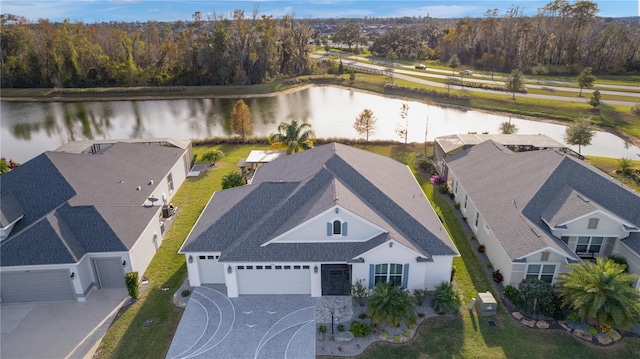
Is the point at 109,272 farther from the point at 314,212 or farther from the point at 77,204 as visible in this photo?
the point at 314,212

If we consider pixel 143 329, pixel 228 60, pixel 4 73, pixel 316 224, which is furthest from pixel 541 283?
pixel 4 73

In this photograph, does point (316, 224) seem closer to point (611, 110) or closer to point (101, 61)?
point (611, 110)

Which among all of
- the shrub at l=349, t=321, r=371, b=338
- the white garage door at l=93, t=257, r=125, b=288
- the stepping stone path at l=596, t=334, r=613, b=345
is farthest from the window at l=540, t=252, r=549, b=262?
the white garage door at l=93, t=257, r=125, b=288

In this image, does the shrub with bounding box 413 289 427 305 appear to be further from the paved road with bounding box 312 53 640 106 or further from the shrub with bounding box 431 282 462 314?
the paved road with bounding box 312 53 640 106

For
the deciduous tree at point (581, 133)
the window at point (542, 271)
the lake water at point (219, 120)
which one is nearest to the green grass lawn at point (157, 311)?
the window at point (542, 271)

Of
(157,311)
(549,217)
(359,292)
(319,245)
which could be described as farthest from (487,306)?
(157,311)
